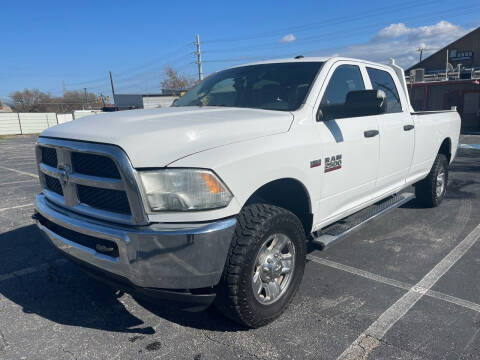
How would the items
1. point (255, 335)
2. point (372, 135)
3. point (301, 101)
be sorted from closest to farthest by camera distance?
point (255, 335) < point (301, 101) < point (372, 135)

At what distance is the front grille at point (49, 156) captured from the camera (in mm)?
Result: 2868

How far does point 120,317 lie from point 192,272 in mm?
1127

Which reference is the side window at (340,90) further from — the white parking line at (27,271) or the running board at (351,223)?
the white parking line at (27,271)

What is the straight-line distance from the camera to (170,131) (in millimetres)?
2361

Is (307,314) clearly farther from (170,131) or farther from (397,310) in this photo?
(170,131)

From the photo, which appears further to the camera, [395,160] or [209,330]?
[395,160]

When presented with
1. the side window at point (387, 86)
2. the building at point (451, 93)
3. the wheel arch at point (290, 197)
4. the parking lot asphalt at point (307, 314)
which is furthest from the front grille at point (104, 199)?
the building at point (451, 93)

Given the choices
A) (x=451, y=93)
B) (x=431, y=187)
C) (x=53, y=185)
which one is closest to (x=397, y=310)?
(x=53, y=185)

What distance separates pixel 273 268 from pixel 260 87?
1746 mm

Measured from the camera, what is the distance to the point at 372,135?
3727mm

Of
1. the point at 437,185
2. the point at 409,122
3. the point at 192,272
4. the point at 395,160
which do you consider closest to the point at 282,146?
the point at 192,272

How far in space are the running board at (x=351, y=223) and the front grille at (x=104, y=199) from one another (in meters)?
1.66

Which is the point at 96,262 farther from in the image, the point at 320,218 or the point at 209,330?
the point at 320,218

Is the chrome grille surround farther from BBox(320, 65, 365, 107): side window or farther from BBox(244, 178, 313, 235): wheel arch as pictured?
BBox(320, 65, 365, 107): side window
